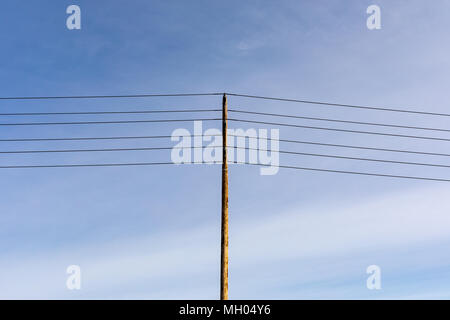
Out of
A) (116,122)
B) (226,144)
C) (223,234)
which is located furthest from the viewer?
(116,122)

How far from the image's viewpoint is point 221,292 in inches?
799

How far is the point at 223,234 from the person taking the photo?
21.2 metres
